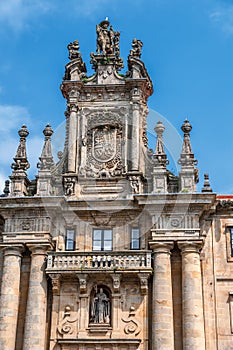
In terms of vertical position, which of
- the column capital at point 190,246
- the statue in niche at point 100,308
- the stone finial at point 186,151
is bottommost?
the statue in niche at point 100,308

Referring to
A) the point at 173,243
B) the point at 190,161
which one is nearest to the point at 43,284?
the point at 173,243

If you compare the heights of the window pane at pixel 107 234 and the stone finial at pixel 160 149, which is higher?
the stone finial at pixel 160 149

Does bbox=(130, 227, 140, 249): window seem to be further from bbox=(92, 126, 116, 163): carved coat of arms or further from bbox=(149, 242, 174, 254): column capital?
bbox=(92, 126, 116, 163): carved coat of arms

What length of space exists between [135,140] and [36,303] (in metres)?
8.46

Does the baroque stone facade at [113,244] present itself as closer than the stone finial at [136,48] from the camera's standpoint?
Yes

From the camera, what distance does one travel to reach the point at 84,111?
102 feet

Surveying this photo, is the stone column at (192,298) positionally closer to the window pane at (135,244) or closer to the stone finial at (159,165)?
the window pane at (135,244)

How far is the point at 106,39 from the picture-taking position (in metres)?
32.8

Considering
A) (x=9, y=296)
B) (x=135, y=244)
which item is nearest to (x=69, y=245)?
(x=135, y=244)

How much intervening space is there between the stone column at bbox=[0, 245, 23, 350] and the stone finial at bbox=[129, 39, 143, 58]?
1075 centimetres

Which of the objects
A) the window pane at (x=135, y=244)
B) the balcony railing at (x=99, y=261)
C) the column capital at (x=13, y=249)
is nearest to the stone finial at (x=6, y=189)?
the column capital at (x=13, y=249)

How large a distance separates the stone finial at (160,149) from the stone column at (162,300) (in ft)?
12.7

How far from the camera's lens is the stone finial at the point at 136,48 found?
104 feet

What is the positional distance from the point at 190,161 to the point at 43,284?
8285 millimetres
